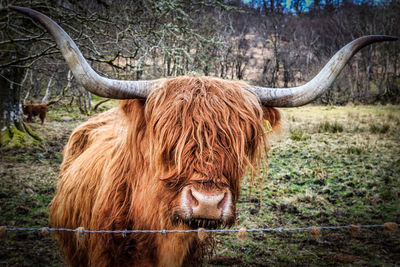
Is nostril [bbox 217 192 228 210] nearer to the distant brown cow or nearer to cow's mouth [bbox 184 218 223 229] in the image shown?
cow's mouth [bbox 184 218 223 229]

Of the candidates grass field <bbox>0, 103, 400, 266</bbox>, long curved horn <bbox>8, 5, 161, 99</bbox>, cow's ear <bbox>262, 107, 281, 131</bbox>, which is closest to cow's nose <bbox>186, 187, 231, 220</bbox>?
grass field <bbox>0, 103, 400, 266</bbox>

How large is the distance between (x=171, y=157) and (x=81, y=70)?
789 mm

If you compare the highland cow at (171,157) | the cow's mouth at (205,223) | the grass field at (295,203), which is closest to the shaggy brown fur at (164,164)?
the highland cow at (171,157)

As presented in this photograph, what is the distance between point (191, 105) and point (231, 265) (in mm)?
2238

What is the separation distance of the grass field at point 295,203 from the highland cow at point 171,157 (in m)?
0.54

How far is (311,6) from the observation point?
2731cm

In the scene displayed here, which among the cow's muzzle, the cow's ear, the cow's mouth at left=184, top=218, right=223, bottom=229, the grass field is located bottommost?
the grass field

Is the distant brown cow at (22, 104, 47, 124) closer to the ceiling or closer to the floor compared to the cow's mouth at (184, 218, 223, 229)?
closer to the ceiling

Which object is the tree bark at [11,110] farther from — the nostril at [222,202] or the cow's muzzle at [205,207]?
the nostril at [222,202]

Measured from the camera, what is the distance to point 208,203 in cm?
138

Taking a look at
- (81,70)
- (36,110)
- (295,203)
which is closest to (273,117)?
(81,70)

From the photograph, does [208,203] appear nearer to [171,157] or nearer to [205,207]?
[205,207]

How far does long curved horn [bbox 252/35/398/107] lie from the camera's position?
1900mm

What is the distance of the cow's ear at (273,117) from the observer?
2.24 m
